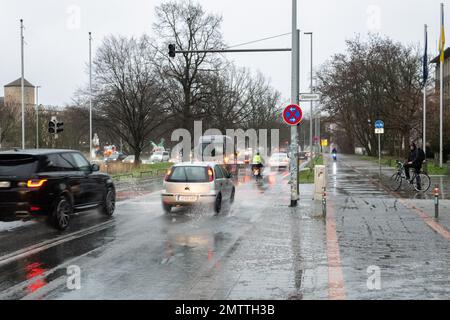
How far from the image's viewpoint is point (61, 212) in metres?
11.5

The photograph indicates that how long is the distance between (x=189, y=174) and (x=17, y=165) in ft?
15.8

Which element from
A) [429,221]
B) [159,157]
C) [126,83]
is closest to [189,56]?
[126,83]

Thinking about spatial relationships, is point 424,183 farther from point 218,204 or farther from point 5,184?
point 5,184

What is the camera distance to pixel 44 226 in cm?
1226

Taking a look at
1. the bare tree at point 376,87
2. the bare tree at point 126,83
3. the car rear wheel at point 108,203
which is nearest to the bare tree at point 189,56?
the bare tree at point 126,83

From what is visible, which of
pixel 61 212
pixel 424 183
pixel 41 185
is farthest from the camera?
pixel 424 183

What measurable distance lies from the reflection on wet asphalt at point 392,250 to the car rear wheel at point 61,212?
572cm

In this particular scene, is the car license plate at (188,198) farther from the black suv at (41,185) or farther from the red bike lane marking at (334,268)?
the red bike lane marking at (334,268)

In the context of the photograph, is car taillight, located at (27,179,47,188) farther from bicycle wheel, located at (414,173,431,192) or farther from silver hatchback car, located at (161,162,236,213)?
bicycle wheel, located at (414,173,431,192)

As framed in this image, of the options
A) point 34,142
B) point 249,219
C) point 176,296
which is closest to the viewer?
point 176,296
